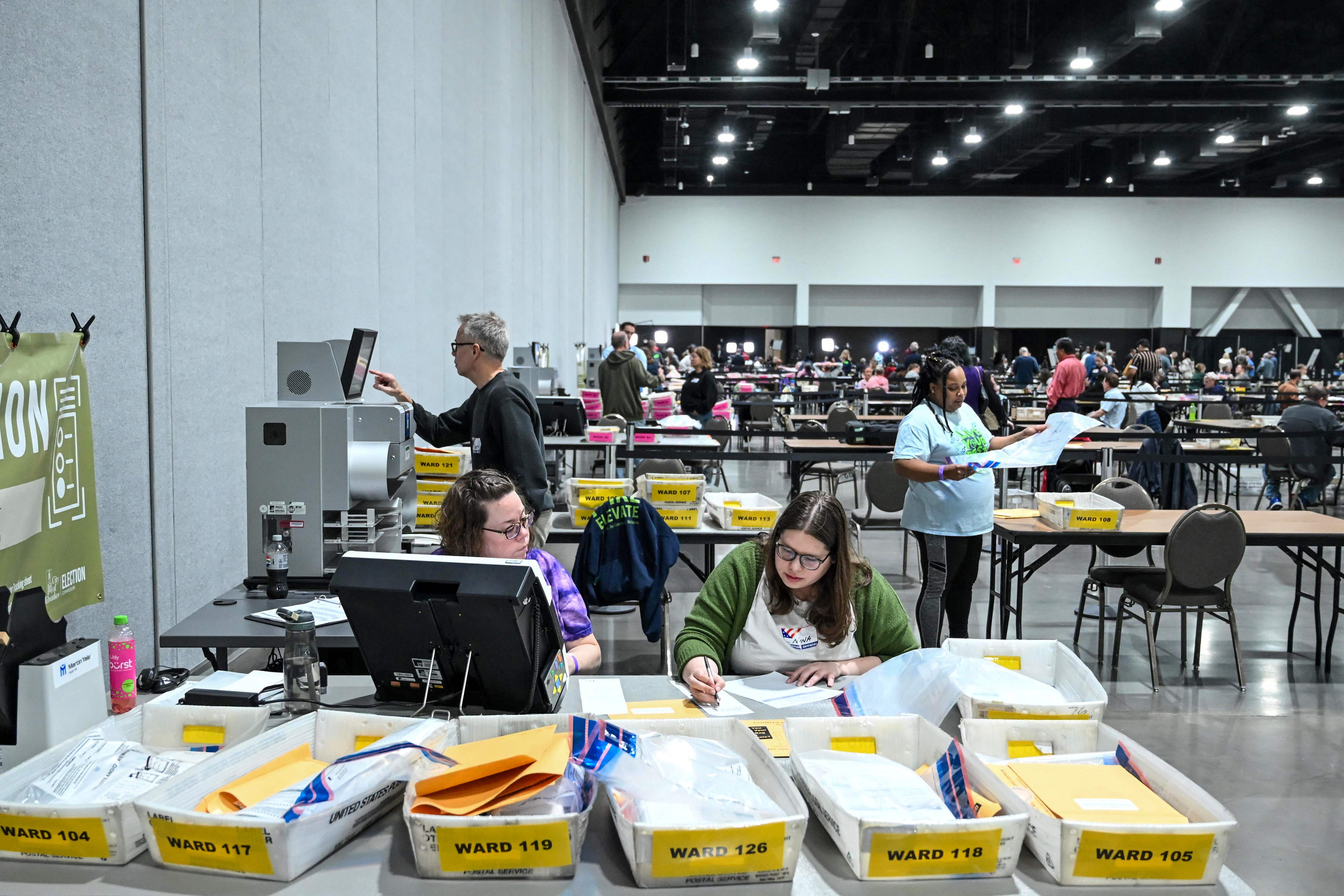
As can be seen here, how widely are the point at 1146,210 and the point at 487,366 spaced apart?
21.5 m

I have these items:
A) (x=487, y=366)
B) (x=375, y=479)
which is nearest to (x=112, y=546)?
(x=375, y=479)

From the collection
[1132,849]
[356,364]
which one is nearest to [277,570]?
[356,364]

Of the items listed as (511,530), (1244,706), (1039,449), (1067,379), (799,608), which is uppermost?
(1067,379)

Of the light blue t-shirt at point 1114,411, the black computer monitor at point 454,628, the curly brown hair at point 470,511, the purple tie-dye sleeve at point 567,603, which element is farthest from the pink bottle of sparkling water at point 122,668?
the light blue t-shirt at point 1114,411

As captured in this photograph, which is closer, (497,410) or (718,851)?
(718,851)

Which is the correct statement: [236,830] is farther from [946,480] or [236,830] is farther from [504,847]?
[946,480]

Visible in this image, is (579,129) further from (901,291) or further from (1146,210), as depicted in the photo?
(1146,210)

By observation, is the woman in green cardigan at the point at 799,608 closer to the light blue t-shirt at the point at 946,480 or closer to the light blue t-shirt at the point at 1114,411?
the light blue t-shirt at the point at 946,480

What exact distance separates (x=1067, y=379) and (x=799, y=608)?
8.86 metres

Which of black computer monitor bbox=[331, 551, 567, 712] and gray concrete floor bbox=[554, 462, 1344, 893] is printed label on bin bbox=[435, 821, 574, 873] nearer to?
black computer monitor bbox=[331, 551, 567, 712]

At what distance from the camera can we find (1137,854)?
1.37 metres

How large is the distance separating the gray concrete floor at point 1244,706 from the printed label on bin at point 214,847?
5.53 ft

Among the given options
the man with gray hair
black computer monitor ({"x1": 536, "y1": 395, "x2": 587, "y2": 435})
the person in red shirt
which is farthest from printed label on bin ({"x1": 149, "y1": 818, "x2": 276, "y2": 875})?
the person in red shirt

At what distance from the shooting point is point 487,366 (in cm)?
390
